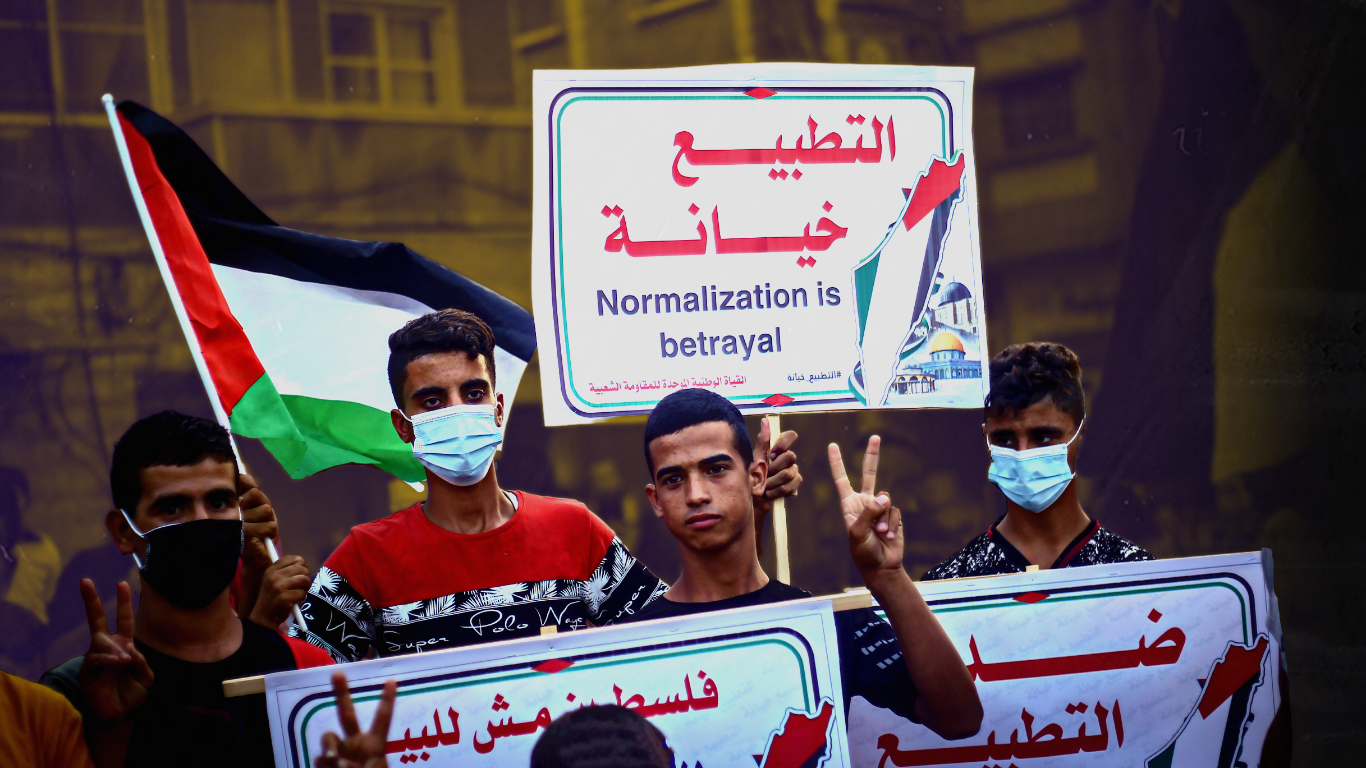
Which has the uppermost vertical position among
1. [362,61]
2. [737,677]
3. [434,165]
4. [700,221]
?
[362,61]

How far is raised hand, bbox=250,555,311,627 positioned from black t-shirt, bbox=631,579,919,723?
785 millimetres

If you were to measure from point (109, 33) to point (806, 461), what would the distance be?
3276mm

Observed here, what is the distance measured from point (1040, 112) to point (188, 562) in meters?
4.48

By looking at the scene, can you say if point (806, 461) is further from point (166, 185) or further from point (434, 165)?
point (166, 185)

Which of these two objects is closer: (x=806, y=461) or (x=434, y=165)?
(x=434, y=165)

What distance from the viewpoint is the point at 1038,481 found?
3.13 metres

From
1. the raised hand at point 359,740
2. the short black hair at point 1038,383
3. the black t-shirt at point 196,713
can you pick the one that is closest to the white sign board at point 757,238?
the short black hair at point 1038,383

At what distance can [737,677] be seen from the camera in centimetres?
251

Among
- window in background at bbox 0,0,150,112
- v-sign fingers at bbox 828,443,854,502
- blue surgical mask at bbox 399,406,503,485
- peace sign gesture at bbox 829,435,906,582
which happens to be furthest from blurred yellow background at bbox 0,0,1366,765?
peace sign gesture at bbox 829,435,906,582

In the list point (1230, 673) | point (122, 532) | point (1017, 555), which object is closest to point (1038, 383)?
point (1017, 555)

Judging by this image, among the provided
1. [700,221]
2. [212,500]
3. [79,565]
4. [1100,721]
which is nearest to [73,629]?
[79,565]

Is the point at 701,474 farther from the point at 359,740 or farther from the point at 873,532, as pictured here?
the point at 359,740

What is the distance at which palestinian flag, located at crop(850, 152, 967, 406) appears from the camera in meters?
3.44

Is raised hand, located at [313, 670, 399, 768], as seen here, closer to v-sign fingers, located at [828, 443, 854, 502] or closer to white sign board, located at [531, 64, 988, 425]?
v-sign fingers, located at [828, 443, 854, 502]
